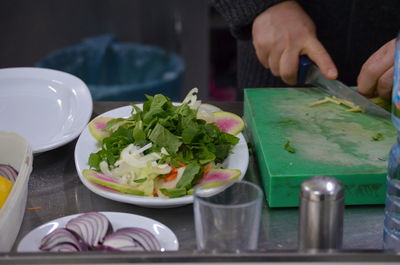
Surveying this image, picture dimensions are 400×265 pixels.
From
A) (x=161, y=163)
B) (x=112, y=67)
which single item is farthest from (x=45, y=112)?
(x=112, y=67)

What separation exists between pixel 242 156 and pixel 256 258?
1.44 feet

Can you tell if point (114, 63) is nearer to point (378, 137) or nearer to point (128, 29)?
A: point (128, 29)

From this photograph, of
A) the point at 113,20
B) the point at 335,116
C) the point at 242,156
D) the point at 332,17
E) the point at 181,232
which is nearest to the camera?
the point at 181,232

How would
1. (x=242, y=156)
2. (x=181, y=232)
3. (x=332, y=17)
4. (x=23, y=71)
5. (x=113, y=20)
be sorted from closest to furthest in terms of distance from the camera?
1. (x=181, y=232)
2. (x=242, y=156)
3. (x=23, y=71)
4. (x=332, y=17)
5. (x=113, y=20)

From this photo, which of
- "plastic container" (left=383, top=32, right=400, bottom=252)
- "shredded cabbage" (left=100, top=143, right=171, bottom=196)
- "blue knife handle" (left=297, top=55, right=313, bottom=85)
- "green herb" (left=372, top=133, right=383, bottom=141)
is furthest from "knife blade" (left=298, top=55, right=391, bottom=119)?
"shredded cabbage" (left=100, top=143, right=171, bottom=196)

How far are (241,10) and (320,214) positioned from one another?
109 cm

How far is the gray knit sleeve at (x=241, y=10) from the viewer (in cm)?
179

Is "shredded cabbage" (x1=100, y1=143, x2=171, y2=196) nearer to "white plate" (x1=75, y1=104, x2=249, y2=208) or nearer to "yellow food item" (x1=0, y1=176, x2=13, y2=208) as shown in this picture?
"white plate" (x1=75, y1=104, x2=249, y2=208)

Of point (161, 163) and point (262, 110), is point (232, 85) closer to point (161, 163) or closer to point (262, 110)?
point (262, 110)

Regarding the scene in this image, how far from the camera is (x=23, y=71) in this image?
162 centimetres

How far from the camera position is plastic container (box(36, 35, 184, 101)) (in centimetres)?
304

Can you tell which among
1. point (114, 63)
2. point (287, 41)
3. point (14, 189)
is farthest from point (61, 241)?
point (114, 63)

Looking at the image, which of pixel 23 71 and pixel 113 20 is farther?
pixel 113 20

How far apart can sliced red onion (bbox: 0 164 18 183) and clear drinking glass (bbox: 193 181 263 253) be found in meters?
0.39
